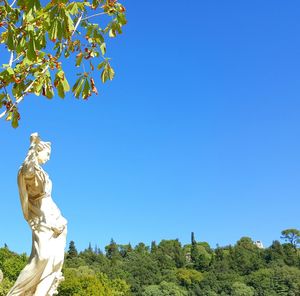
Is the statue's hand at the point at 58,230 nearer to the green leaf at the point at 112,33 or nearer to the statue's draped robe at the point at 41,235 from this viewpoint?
the statue's draped robe at the point at 41,235

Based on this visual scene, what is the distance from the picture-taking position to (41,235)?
6117mm

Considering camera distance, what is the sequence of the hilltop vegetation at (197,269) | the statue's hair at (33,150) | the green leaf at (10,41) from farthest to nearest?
the hilltop vegetation at (197,269) → the statue's hair at (33,150) → the green leaf at (10,41)

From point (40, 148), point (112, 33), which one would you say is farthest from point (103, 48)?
point (40, 148)

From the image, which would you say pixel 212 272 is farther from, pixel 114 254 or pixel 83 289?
pixel 83 289

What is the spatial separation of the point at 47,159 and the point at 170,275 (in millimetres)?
96254

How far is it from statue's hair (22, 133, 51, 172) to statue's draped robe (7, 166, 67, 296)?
0.04 metres

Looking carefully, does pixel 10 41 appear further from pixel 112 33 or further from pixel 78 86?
pixel 112 33

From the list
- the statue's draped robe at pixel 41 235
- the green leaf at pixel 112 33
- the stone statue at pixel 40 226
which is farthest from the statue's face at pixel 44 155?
the green leaf at pixel 112 33

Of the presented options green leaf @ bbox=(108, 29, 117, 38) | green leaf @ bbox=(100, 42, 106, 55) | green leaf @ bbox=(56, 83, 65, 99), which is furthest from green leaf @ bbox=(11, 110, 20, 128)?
green leaf @ bbox=(108, 29, 117, 38)

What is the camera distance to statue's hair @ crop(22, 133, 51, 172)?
241 inches

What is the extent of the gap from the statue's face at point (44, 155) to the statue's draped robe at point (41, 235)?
18 cm

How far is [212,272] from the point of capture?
337 ft

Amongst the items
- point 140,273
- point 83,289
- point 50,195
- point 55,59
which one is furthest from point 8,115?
point 140,273

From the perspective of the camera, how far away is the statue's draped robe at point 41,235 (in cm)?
591
